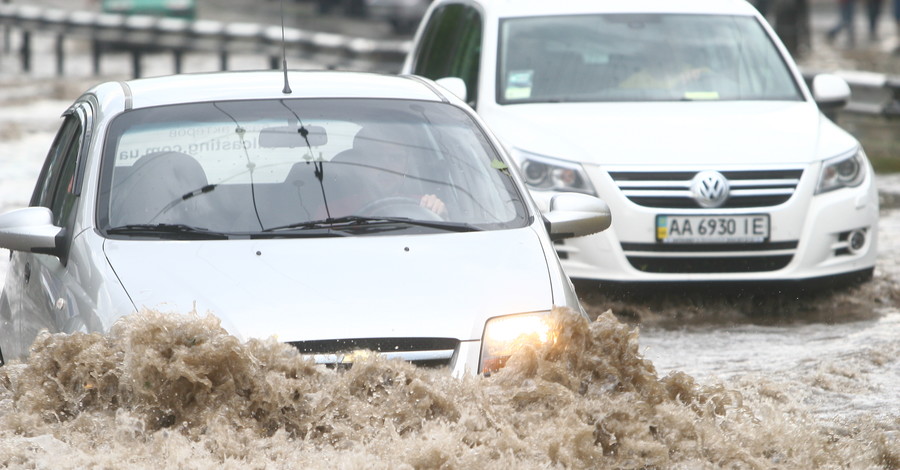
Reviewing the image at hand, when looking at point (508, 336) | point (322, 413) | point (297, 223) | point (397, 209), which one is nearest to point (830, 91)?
point (397, 209)

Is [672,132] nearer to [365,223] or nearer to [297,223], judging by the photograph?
[365,223]

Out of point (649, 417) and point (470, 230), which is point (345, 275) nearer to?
point (470, 230)

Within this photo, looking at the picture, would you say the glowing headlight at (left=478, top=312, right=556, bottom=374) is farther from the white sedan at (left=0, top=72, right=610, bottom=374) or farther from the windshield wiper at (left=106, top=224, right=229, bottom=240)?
the windshield wiper at (left=106, top=224, right=229, bottom=240)

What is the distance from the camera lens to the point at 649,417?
4.56m

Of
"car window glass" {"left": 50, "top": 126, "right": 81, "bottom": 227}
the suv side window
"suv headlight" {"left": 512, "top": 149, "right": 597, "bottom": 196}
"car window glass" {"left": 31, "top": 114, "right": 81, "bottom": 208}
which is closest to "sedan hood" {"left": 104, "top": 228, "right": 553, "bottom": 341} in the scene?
"car window glass" {"left": 50, "top": 126, "right": 81, "bottom": 227}

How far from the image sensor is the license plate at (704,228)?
7734 mm

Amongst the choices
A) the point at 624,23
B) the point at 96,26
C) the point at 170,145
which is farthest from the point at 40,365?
the point at 96,26

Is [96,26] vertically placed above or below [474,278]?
below

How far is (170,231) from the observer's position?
516 cm

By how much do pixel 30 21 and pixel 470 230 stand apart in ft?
80.3

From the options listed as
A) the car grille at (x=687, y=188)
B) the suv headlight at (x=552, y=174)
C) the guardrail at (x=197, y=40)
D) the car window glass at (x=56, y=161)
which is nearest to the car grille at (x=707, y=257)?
the car grille at (x=687, y=188)

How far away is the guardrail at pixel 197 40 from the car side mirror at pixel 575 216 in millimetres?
13455

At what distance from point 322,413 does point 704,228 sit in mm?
3816

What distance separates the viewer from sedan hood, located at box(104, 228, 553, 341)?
4531mm
